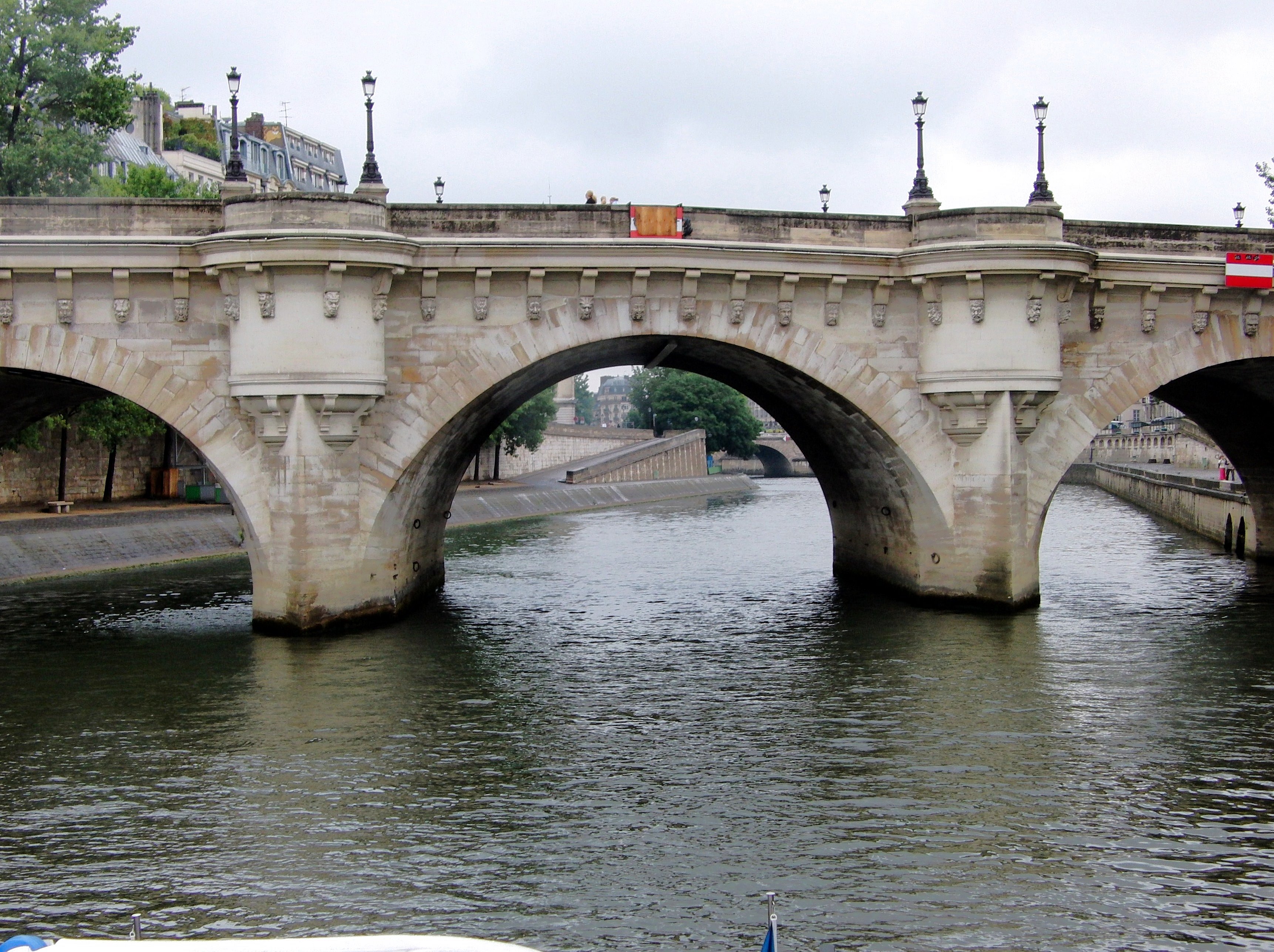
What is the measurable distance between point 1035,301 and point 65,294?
2084 cm

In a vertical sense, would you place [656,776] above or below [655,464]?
below

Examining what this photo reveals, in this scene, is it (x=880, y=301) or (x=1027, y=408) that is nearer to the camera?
(x=1027, y=408)

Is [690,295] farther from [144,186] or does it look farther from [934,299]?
[144,186]

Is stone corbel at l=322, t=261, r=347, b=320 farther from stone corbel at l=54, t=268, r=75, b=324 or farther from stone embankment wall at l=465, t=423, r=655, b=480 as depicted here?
stone embankment wall at l=465, t=423, r=655, b=480

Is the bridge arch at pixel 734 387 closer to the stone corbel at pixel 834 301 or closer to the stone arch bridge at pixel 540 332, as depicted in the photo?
the stone arch bridge at pixel 540 332

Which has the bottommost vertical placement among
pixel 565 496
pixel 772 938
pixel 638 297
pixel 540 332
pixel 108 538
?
pixel 772 938

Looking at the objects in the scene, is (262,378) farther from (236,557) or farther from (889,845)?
(236,557)

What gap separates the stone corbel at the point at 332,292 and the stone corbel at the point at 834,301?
1083 centimetres

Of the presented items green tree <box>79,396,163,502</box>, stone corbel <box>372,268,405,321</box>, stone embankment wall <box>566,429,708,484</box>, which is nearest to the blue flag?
stone corbel <box>372,268,405,321</box>

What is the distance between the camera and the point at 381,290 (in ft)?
90.2

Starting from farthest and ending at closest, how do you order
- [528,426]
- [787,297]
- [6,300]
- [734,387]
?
[528,426]
[734,387]
[787,297]
[6,300]

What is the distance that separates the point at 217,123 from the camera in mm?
96750

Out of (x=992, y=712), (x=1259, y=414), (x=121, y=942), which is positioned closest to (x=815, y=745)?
(x=992, y=712)

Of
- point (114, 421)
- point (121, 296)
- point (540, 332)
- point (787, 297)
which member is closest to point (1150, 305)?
point (787, 297)
